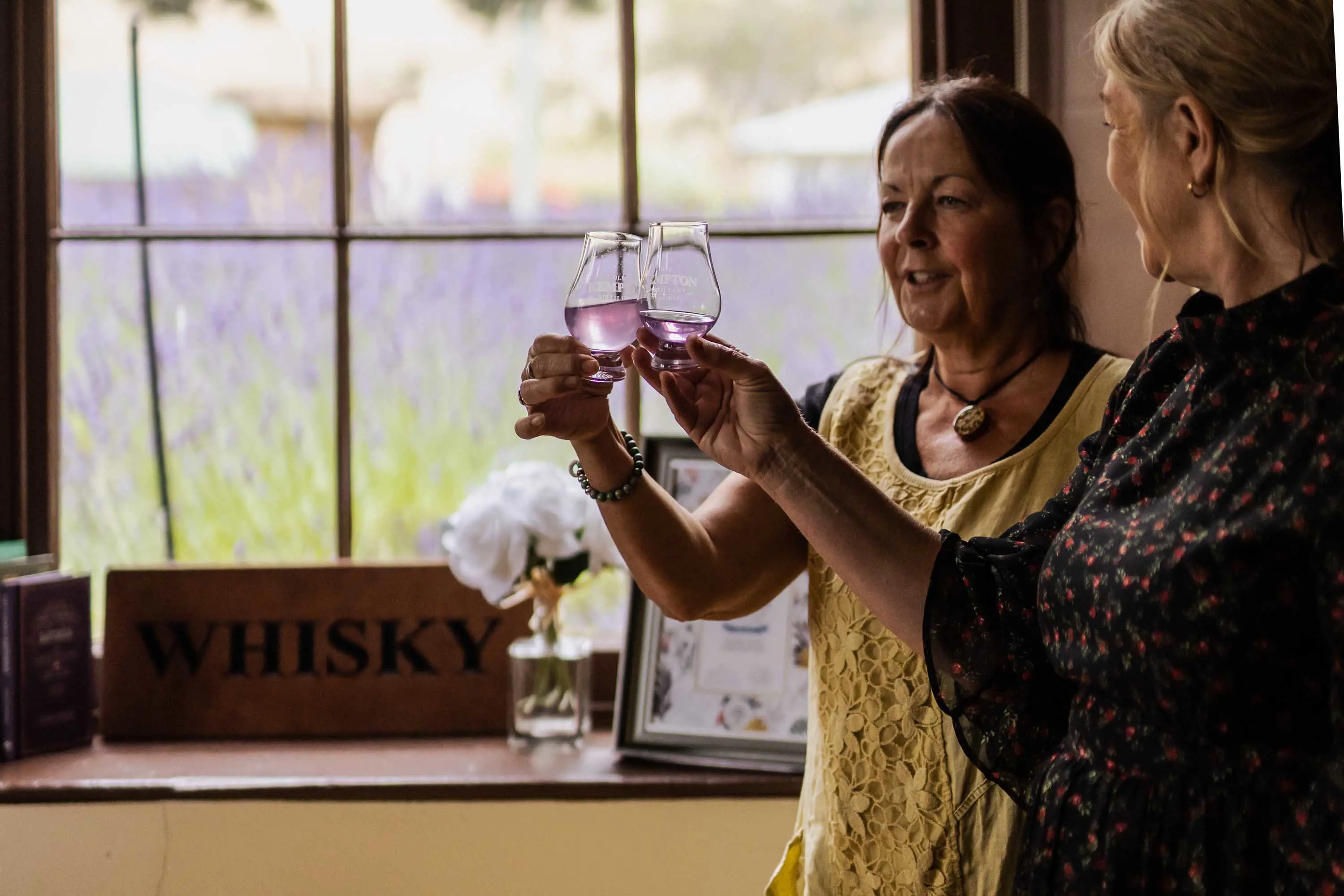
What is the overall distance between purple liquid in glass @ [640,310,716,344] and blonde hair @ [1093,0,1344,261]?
47 cm

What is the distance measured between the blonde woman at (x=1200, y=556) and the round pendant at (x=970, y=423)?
277mm

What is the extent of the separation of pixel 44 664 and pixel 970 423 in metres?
1.57

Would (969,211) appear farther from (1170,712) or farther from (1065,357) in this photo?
(1170,712)

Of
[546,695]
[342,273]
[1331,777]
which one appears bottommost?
[546,695]

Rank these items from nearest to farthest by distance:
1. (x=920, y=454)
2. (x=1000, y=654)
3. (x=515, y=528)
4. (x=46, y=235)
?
(x=1000, y=654) → (x=920, y=454) → (x=515, y=528) → (x=46, y=235)

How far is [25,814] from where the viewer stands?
6.28 ft

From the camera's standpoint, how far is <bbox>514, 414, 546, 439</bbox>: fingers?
138 centimetres

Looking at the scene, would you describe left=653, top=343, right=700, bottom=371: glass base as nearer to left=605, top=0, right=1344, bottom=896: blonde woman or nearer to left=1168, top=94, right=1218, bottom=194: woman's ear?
left=605, top=0, right=1344, bottom=896: blonde woman

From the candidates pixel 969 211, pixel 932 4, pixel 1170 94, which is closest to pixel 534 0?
pixel 932 4

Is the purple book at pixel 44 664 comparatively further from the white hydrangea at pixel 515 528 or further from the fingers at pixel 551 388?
the fingers at pixel 551 388

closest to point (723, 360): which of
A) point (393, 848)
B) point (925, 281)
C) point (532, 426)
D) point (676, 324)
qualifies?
point (676, 324)

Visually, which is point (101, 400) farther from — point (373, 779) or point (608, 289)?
point (608, 289)

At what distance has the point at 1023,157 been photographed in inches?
58.1

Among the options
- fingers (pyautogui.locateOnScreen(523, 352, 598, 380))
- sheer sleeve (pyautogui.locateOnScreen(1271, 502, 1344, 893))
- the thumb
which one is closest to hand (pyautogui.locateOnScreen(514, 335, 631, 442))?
fingers (pyautogui.locateOnScreen(523, 352, 598, 380))
